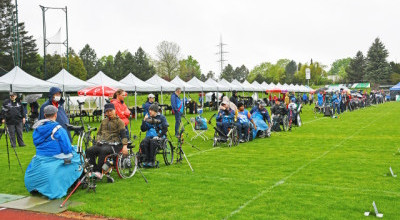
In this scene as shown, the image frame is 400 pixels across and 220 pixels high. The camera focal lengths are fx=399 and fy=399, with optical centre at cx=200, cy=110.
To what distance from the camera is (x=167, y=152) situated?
9.27 metres

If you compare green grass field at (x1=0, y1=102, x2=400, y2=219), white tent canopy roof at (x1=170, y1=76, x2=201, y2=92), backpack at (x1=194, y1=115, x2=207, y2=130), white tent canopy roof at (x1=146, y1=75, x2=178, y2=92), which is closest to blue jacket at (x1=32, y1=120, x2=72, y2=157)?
green grass field at (x1=0, y1=102, x2=400, y2=219)

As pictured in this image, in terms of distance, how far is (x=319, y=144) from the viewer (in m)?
12.9

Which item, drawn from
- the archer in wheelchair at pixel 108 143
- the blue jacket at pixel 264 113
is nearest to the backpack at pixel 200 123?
the blue jacket at pixel 264 113

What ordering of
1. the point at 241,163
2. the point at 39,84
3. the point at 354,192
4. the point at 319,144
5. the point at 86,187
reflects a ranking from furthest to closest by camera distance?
the point at 39,84 → the point at 319,144 → the point at 241,163 → the point at 86,187 → the point at 354,192

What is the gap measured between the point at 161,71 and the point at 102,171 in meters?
74.6

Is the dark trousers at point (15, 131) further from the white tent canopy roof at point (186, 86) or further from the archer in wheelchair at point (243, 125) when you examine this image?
the white tent canopy roof at point (186, 86)

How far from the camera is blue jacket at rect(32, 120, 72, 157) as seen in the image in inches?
263

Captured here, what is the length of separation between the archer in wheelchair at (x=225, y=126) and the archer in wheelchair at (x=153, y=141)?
3790 mm

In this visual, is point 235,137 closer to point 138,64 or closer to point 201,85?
point 201,85

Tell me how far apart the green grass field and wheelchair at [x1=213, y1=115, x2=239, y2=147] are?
1.18 m

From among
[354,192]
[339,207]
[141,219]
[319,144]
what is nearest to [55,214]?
[141,219]

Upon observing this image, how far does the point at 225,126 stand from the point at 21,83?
12.6m

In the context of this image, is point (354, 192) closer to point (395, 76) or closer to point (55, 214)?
point (55, 214)

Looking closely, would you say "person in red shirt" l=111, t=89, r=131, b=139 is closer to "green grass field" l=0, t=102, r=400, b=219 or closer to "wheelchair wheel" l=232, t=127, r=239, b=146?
"green grass field" l=0, t=102, r=400, b=219
